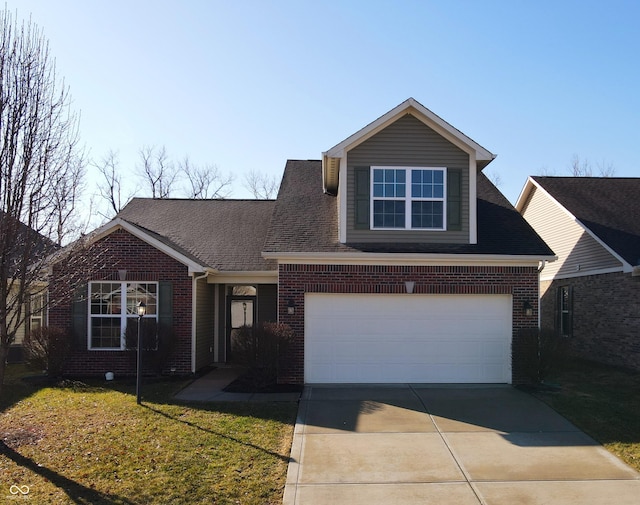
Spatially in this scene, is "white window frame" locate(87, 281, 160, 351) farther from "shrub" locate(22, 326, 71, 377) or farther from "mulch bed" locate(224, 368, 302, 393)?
"mulch bed" locate(224, 368, 302, 393)

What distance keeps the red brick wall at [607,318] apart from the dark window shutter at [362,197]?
6515mm

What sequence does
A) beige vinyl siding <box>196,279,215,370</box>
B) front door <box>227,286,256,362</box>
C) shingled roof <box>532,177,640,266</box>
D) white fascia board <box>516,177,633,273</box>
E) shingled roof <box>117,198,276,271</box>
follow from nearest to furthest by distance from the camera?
beige vinyl siding <box>196,279,215,370</box>, white fascia board <box>516,177,633,273</box>, shingled roof <box>117,198,276,271</box>, shingled roof <box>532,177,640,266</box>, front door <box>227,286,256,362</box>

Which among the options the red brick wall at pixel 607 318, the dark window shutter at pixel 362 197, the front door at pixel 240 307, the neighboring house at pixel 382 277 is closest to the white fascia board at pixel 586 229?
the red brick wall at pixel 607 318

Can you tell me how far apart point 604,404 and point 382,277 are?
498cm

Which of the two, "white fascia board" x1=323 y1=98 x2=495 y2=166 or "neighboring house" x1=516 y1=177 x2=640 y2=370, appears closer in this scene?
"white fascia board" x1=323 y1=98 x2=495 y2=166

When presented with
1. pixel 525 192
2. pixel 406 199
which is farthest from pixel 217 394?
pixel 525 192

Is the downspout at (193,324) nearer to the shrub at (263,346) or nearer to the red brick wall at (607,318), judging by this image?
the shrub at (263,346)

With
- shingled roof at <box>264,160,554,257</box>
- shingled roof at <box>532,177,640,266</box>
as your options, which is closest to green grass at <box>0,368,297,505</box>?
shingled roof at <box>264,160,554,257</box>

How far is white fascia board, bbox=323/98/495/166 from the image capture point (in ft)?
41.7

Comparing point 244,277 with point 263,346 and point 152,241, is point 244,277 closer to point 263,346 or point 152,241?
point 152,241

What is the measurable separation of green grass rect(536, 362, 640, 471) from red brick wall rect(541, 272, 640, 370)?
0.82 meters

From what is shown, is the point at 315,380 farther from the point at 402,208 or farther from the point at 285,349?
the point at 402,208

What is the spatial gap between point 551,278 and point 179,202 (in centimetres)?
1341

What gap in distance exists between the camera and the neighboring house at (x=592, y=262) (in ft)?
49.5
